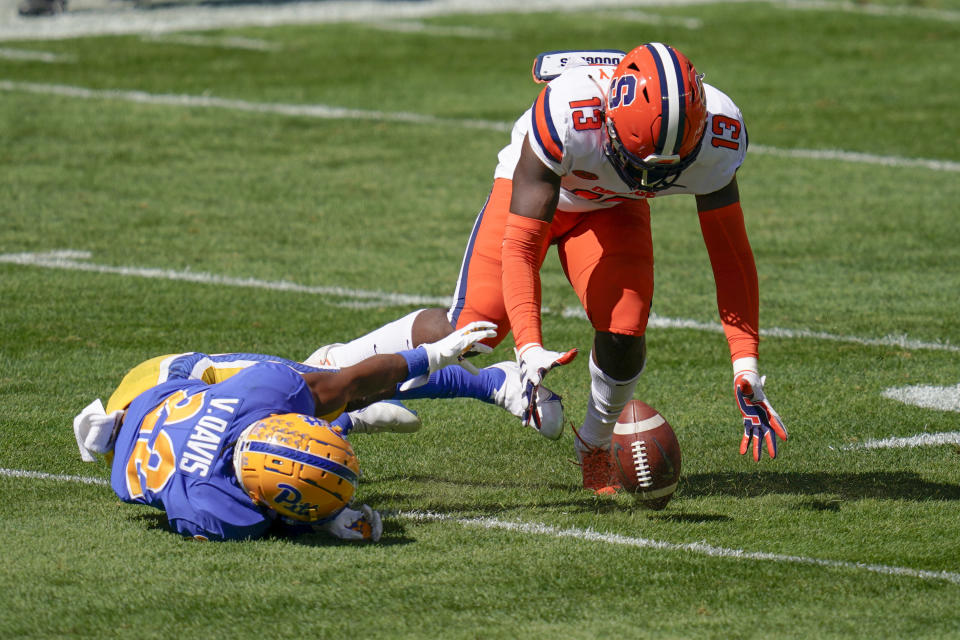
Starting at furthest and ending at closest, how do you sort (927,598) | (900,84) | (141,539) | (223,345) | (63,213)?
(900,84) → (63,213) → (223,345) → (141,539) → (927,598)

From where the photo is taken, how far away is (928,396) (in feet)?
23.5

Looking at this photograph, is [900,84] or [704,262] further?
[900,84]

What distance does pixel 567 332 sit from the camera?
8.34m

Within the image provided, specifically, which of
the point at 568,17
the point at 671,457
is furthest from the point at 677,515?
the point at 568,17

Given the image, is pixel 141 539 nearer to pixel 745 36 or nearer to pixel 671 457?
pixel 671 457

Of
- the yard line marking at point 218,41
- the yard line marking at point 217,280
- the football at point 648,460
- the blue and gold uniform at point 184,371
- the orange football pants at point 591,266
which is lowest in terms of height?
the yard line marking at point 217,280

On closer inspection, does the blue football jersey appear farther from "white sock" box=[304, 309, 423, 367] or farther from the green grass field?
"white sock" box=[304, 309, 423, 367]

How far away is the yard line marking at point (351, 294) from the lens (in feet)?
26.8

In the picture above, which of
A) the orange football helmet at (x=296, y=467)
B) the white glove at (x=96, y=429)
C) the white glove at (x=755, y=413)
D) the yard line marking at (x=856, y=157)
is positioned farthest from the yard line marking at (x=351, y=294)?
the yard line marking at (x=856, y=157)

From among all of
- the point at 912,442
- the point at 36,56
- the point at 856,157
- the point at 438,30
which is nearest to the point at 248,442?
the point at 912,442

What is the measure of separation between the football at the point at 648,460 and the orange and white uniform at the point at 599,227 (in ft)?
1.30

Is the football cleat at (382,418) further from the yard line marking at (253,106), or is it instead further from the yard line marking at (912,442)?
the yard line marking at (253,106)

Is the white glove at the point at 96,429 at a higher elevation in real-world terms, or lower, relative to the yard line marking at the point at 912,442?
higher

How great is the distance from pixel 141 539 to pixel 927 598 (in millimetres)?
2562
